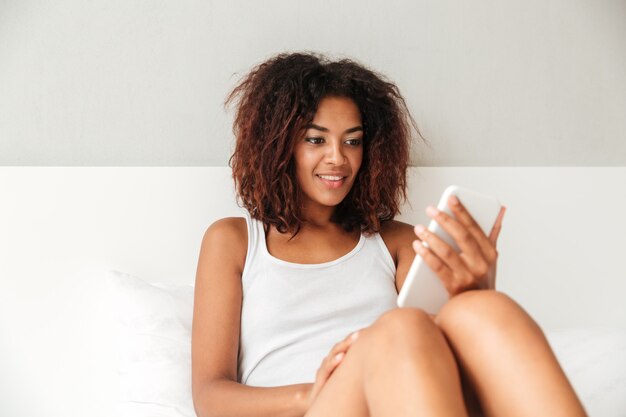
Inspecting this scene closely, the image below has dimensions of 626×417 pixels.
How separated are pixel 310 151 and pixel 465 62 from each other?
0.68m

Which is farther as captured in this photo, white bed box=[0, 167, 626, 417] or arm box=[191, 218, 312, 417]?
white bed box=[0, 167, 626, 417]

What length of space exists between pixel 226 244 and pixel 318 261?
0.21 metres

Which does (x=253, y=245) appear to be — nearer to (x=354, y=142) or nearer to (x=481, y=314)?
(x=354, y=142)

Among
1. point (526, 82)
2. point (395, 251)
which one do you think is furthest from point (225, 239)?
point (526, 82)

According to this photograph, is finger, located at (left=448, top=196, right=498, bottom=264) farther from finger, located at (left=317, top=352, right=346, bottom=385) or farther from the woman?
finger, located at (left=317, top=352, right=346, bottom=385)

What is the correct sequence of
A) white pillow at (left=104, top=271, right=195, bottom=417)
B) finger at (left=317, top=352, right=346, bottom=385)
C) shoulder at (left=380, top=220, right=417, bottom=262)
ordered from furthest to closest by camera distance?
shoulder at (left=380, top=220, right=417, bottom=262), white pillow at (left=104, top=271, right=195, bottom=417), finger at (left=317, top=352, right=346, bottom=385)

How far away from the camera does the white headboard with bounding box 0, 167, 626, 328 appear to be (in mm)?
1578

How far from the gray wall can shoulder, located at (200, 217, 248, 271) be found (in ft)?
1.07

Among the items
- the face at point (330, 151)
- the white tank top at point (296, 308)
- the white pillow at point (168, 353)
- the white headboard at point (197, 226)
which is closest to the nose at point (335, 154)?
the face at point (330, 151)

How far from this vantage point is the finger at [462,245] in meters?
1.08

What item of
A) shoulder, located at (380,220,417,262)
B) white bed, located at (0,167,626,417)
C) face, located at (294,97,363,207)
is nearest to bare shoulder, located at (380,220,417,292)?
shoulder, located at (380,220,417,262)

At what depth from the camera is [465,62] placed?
1.93 metres

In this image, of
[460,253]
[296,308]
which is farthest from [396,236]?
[460,253]

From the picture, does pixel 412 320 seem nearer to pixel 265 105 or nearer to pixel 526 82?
pixel 265 105
